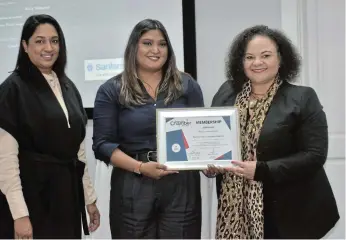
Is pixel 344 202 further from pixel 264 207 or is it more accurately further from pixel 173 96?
pixel 173 96

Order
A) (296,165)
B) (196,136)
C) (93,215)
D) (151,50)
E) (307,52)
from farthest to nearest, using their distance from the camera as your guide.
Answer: (307,52) → (93,215) → (151,50) → (196,136) → (296,165)

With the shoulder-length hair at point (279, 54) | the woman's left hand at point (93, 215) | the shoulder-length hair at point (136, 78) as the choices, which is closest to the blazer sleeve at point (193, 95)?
the shoulder-length hair at point (136, 78)

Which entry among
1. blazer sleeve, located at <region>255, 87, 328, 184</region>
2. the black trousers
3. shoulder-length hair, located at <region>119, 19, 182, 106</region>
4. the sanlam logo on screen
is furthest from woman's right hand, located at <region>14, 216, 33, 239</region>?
the sanlam logo on screen

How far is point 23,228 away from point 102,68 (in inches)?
55.6

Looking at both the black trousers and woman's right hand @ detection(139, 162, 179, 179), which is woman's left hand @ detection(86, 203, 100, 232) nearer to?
the black trousers

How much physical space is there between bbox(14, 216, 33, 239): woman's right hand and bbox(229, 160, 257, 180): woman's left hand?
Result: 0.87 metres

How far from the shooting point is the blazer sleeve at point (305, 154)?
5.75 feet

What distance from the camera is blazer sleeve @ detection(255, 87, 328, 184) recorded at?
5.75 ft

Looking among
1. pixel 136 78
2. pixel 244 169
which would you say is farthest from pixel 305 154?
pixel 136 78

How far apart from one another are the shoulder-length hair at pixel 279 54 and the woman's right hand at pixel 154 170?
497 millimetres

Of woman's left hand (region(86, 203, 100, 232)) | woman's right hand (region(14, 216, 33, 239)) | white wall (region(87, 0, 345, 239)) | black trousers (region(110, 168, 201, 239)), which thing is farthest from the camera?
white wall (region(87, 0, 345, 239))

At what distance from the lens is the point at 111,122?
195cm

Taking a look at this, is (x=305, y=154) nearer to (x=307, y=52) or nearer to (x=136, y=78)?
(x=136, y=78)

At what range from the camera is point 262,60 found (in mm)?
1845
